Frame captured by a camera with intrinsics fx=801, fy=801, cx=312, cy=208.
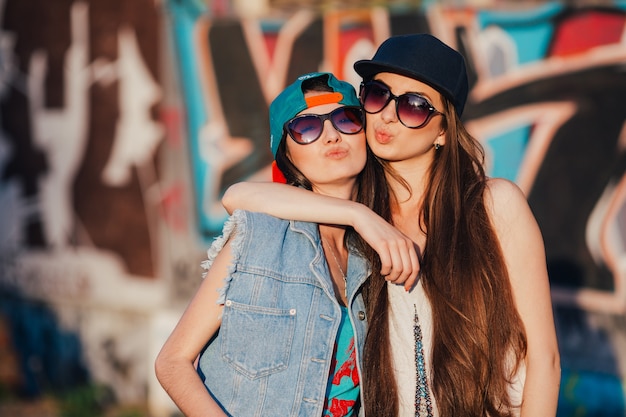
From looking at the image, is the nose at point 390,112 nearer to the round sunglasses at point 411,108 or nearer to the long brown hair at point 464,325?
the round sunglasses at point 411,108

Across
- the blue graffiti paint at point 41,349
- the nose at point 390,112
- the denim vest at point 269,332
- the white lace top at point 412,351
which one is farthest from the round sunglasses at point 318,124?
the blue graffiti paint at point 41,349

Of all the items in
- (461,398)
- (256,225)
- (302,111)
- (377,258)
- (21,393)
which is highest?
(302,111)

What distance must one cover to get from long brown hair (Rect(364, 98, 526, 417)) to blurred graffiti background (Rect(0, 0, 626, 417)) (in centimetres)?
300

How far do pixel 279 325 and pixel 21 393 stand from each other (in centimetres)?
696

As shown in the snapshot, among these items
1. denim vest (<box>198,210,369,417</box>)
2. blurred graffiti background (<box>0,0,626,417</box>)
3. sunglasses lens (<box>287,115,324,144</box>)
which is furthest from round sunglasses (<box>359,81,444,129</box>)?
blurred graffiti background (<box>0,0,626,417</box>)

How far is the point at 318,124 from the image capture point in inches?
115

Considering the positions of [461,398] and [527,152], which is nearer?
[461,398]

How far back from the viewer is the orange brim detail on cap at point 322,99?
2947mm

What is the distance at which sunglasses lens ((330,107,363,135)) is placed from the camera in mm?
2939

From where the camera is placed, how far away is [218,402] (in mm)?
2682

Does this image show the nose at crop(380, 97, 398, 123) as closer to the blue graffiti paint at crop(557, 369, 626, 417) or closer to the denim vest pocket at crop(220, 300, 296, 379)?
the denim vest pocket at crop(220, 300, 296, 379)

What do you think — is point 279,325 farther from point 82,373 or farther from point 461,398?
point 82,373

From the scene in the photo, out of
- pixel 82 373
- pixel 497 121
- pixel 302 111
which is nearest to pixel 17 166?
pixel 82 373

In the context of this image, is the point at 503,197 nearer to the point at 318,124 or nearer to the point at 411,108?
the point at 411,108
